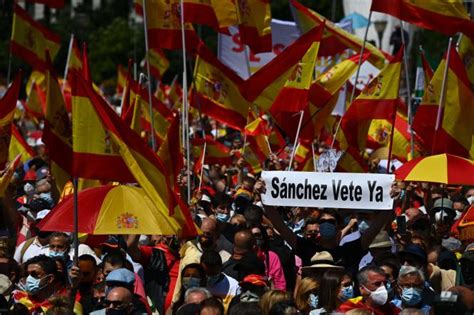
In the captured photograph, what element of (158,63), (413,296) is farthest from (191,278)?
(158,63)

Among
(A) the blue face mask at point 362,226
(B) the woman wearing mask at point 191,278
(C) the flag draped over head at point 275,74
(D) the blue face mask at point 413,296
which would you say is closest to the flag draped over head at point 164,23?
(C) the flag draped over head at point 275,74

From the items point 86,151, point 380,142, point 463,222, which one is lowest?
point 380,142

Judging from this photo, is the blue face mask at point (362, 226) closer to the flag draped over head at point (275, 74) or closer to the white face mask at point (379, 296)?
the white face mask at point (379, 296)

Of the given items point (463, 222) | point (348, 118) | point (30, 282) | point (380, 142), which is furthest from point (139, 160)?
point (380, 142)

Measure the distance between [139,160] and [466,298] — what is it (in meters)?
2.55

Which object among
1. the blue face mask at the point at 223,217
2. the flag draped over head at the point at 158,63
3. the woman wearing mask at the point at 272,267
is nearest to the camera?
the woman wearing mask at the point at 272,267

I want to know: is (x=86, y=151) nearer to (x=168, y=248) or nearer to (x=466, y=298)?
(x=168, y=248)

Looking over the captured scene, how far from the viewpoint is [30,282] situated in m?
10.1

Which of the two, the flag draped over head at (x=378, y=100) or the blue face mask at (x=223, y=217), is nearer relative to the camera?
the blue face mask at (x=223, y=217)

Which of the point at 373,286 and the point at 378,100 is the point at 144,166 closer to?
the point at 373,286

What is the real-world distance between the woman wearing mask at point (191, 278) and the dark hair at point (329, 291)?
1176mm

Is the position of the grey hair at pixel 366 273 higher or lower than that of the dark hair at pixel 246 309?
higher

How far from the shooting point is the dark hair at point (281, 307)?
8945 mm

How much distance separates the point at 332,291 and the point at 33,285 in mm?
1986
